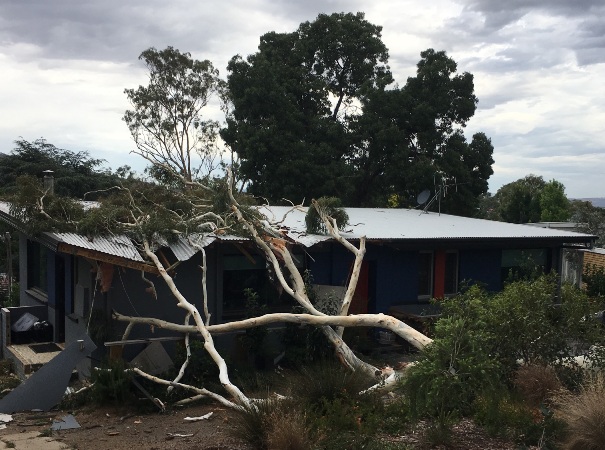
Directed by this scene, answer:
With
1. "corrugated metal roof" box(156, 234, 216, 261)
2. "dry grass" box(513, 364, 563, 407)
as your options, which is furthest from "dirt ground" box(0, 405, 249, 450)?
"dry grass" box(513, 364, 563, 407)

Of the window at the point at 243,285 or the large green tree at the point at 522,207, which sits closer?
the window at the point at 243,285

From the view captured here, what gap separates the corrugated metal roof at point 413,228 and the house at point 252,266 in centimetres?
3

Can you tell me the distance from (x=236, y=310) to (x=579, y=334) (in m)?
6.88

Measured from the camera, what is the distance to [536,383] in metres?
7.55

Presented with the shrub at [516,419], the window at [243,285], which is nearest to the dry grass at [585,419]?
the shrub at [516,419]

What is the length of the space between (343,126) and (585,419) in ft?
71.3

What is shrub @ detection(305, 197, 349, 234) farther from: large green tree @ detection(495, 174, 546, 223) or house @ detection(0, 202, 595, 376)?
large green tree @ detection(495, 174, 546, 223)

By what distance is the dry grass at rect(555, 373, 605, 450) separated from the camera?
5.79m

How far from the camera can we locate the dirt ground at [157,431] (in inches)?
→ 269

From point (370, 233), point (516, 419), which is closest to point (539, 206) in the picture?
point (370, 233)

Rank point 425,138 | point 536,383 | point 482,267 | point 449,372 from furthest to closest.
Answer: point 425,138, point 482,267, point 536,383, point 449,372

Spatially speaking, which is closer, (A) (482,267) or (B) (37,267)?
(B) (37,267)

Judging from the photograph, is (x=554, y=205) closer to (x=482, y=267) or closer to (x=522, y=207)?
(x=522, y=207)

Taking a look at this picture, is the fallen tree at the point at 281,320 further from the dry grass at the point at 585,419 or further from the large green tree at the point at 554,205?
the large green tree at the point at 554,205
